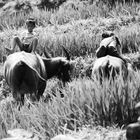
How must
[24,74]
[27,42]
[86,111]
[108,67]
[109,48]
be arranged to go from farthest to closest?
[27,42] → [109,48] → [24,74] → [108,67] → [86,111]

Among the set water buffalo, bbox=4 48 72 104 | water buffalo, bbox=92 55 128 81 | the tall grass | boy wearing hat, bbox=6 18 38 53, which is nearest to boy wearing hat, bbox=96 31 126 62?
water buffalo, bbox=92 55 128 81

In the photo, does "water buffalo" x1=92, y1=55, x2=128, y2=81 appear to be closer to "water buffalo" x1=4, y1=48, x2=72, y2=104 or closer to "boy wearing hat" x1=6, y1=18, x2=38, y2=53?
"water buffalo" x1=4, y1=48, x2=72, y2=104

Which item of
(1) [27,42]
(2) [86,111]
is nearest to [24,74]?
(1) [27,42]

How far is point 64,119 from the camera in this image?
19.8ft

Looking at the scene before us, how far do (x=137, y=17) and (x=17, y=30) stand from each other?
3.71 m

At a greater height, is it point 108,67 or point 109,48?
point 109,48

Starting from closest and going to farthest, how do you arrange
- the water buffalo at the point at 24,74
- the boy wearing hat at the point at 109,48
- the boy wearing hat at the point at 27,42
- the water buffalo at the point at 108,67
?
1. the water buffalo at the point at 108,67
2. the water buffalo at the point at 24,74
3. the boy wearing hat at the point at 109,48
4. the boy wearing hat at the point at 27,42

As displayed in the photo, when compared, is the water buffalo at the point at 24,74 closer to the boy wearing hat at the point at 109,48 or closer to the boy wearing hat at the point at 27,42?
the boy wearing hat at the point at 27,42

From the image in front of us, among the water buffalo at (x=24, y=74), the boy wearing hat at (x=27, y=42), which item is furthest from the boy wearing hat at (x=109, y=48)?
the boy wearing hat at (x=27, y=42)

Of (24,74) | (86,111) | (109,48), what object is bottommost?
(86,111)

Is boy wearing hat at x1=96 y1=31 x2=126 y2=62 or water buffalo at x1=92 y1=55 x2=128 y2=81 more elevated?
boy wearing hat at x1=96 y1=31 x2=126 y2=62

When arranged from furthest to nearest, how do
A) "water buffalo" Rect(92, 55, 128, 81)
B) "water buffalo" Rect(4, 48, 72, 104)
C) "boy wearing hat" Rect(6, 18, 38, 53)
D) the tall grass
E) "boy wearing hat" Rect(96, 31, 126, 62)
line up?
"boy wearing hat" Rect(6, 18, 38, 53)
"boy wearing hat" Rect(96, 31, 126, 62)
"water buffalo" Rect(4, 48, 72, 104)
"water buffalo" Rect(92, 55, 128, 81)
the tall grass

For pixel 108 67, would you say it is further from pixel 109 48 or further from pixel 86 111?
pixel 86 111

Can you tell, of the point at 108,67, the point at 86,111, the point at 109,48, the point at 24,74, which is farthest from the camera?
the point at 109,48
